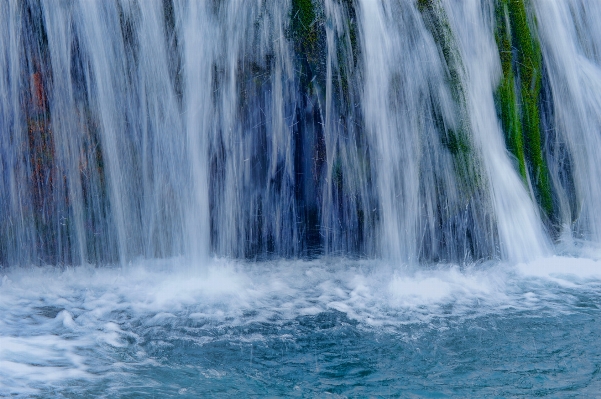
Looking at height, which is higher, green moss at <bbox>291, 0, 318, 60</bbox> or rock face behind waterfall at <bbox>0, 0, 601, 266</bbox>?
green moss at <bbox>291, 0, 318, 60</bbox>

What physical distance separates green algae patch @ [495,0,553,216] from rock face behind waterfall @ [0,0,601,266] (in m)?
0.56

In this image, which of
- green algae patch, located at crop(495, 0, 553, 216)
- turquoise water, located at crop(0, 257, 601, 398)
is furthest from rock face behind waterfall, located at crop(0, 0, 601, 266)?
green algae patch, located at crop(495, 0, 553, 216)

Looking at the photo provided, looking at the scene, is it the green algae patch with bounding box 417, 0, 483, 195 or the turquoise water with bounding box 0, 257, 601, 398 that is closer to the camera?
the turquoise water with bounding box 0, 257, 601, 398

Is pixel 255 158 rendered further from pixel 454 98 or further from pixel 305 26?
pixel 454 98

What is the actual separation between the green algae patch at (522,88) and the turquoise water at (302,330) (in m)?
0.92

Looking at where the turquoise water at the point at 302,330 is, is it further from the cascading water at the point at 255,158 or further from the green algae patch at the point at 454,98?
the green algae patch at the point at 454,98

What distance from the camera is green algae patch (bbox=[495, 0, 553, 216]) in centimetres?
→ 614

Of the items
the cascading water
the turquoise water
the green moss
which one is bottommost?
the turquoise water

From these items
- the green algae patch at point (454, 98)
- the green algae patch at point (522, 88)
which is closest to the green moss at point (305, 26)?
the green algae patch at point (454, 98)

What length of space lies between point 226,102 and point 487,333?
2.68m

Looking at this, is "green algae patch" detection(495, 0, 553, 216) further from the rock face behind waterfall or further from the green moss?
the green moss

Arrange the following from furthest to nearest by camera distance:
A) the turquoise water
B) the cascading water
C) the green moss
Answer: the green moss, the cascading water, the turquoise water

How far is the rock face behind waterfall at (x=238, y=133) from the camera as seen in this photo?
5484mm

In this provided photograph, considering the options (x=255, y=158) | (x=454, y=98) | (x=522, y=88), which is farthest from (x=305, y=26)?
(x=522, y=88)
